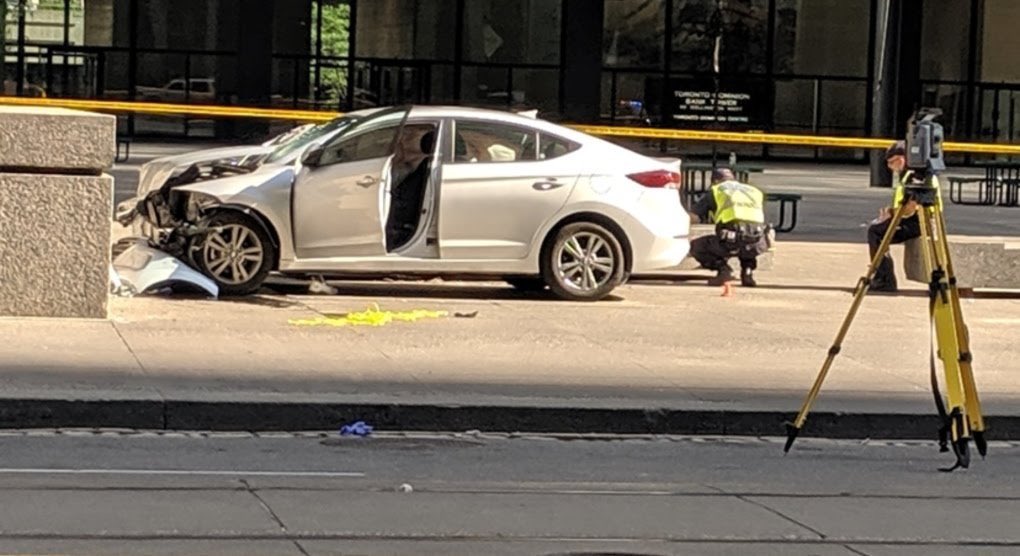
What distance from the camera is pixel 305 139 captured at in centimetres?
1619

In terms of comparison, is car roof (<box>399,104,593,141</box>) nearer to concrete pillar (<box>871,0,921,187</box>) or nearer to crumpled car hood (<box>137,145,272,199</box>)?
crumpled car hood (<box>137,145,272,199</box>)

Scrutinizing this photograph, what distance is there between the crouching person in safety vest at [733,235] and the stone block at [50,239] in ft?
22.8

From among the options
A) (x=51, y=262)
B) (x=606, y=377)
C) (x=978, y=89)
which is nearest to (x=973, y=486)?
(x=606, y=377)

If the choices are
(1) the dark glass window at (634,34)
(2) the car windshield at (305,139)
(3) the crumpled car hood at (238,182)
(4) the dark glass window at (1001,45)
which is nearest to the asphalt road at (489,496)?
(3) the crumpled car hood at (238,182)

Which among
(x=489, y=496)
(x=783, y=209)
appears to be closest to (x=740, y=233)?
(x=783, y=209)

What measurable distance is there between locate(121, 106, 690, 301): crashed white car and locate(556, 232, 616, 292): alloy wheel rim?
0.04ft

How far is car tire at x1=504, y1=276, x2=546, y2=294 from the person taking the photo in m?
16.6

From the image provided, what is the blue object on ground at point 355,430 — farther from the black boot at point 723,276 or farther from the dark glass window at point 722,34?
the dark glass window at point 722,34

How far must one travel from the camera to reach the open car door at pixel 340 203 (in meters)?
15.4

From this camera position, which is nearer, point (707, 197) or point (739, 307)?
point (739, 307)

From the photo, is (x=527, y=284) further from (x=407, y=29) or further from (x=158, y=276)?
(x=407, y=29)

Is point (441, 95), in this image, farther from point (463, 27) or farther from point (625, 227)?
point (625, 227)

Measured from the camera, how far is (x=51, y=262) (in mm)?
13039

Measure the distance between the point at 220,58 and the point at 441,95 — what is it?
5.01 metres
